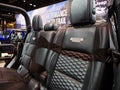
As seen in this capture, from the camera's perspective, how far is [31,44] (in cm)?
266

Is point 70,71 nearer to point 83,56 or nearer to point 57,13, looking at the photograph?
point 83,56

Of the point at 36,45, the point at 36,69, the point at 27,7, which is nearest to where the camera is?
the point at 36,69

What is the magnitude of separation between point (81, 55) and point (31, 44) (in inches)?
53.1

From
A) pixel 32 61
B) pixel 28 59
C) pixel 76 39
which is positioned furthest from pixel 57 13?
pixel 76 39

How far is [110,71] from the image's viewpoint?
4.02ft

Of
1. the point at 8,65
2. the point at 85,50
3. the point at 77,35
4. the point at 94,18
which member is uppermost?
the point at 94,18

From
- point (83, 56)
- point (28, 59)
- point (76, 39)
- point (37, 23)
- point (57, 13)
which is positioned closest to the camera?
point (83, 56)

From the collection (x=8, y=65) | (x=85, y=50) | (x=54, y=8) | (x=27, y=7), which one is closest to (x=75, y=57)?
(x=85, y=50)

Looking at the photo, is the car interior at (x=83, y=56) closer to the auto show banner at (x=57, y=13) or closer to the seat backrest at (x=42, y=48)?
the seat backrest at (x=42, y=48)

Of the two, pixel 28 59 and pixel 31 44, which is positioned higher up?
pixel 31 44

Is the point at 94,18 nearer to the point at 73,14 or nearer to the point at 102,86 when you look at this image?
the point at 73,14

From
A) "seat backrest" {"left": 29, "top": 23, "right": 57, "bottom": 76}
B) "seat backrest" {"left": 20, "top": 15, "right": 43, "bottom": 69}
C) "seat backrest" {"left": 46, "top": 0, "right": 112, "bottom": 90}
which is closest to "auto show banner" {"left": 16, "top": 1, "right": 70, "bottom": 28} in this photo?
"seat backrest" {"left": 20, "top": 15, "right": 43, "bottom": 69}

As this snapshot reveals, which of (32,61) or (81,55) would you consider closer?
(81,55)

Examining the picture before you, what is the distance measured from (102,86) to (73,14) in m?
0.63
